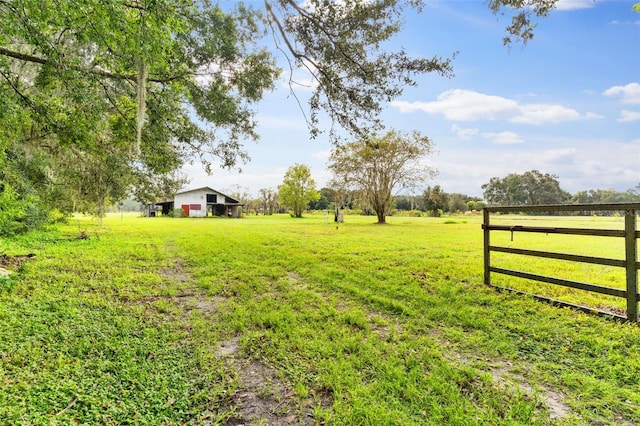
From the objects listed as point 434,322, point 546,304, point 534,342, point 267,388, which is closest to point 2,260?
point 267,388

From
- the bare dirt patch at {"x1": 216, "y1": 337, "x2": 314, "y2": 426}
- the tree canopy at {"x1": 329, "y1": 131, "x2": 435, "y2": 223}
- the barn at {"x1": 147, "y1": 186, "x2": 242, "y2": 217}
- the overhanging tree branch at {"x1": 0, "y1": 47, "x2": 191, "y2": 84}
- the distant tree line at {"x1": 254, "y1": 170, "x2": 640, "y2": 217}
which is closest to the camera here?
the bare dirt patch at {"x1": 216, "y1": 337, "x2": 314, "y2": 426}

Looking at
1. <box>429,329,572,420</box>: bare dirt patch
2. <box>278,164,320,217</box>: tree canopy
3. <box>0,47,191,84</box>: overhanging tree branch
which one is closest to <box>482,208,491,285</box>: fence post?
<box>429,329,572,420</box>: bare dirt patch

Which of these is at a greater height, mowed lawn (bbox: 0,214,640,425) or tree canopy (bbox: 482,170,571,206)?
tree canopy (bbox: 482,170,571,206)

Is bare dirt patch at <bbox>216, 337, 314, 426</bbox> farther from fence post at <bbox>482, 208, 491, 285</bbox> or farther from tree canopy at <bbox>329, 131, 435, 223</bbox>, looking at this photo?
tree canopy at <bbox>329, 131, 435, 223</bbox>

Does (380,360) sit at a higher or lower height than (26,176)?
lower

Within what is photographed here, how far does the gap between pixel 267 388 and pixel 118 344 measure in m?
1.78

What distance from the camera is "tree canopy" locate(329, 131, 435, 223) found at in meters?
22.5

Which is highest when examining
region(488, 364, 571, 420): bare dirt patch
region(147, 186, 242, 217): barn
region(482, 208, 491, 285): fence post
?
region(147, 186, 242, 217): barn

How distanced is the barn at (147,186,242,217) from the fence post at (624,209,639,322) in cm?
4098

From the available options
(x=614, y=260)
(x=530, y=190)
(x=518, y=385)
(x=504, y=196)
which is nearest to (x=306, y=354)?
(x=518, y=385)

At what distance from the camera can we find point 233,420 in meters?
2.10

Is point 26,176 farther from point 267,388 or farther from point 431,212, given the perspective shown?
point 431,212

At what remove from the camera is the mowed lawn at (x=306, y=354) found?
7.04 feet

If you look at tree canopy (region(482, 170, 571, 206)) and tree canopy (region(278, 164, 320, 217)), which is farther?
tree canopy (region(482, 170, 571, 206))
